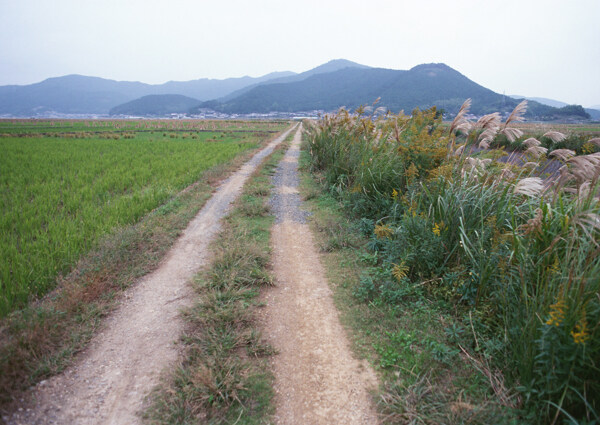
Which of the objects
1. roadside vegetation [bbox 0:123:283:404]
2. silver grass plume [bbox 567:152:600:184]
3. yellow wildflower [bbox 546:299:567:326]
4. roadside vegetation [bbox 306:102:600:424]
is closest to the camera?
yellow wildflower [bbox 546:299:567:326]

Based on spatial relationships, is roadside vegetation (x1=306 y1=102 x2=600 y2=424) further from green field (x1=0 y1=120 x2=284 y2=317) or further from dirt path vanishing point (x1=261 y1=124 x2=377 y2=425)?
green field (x1=0 y1=120 x2=284 y2=317)

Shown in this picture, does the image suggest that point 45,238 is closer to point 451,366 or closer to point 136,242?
point 136,242

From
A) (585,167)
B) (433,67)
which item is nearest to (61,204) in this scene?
(585,167)

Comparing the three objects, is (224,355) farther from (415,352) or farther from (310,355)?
(415,352)

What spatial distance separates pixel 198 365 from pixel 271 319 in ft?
3.52

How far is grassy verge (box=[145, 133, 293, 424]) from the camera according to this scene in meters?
2.48

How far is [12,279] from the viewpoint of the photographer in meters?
4.10

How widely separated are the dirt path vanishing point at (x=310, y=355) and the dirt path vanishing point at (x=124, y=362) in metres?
1.18

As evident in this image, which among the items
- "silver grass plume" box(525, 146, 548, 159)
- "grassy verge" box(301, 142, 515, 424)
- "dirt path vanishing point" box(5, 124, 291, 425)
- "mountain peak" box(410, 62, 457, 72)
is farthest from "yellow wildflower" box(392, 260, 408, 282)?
"mountain peak" box(410, 62, 457, 72)

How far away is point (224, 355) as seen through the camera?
3004 mm

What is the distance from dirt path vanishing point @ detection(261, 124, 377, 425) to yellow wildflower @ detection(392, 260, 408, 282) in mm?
997

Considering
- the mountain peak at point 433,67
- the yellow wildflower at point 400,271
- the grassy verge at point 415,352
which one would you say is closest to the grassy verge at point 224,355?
the grassy verge at point 415,352

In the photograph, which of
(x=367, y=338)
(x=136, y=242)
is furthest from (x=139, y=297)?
(x=367, y=338)

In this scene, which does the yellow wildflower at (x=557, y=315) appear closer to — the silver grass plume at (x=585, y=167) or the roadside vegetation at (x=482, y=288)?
the roadside vegetation at (x=482, y=288)
